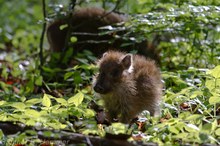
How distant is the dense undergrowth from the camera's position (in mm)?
4434

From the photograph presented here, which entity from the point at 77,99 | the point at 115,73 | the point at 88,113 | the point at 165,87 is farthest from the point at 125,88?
the point at 165,87

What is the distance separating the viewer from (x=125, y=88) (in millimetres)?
5863

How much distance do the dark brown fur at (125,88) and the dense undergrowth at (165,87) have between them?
0.54 ft

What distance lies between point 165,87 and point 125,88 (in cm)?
113

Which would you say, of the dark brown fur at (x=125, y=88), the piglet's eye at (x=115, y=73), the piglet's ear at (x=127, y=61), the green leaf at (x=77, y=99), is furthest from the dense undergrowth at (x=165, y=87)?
the piglet's ear at (x=127, y=61)

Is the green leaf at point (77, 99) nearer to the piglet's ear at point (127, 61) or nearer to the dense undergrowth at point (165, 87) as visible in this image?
the dense undergrowth at point (165, 87)

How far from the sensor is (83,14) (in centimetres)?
939

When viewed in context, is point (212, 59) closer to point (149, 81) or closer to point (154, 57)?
point (154, 57)

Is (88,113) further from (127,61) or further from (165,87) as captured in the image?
(165,87)

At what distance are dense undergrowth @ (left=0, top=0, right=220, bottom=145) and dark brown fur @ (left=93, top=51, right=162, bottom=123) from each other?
0.54 ft

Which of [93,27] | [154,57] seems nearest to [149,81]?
[154,57]

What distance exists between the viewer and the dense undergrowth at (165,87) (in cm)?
443

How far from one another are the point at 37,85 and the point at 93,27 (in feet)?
6.01

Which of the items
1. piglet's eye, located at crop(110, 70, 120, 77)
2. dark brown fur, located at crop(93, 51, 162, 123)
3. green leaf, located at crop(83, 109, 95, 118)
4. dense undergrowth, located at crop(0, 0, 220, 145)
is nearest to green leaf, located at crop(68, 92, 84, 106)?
dense undergrowth, located at crop(0, 0, 220, 145)
